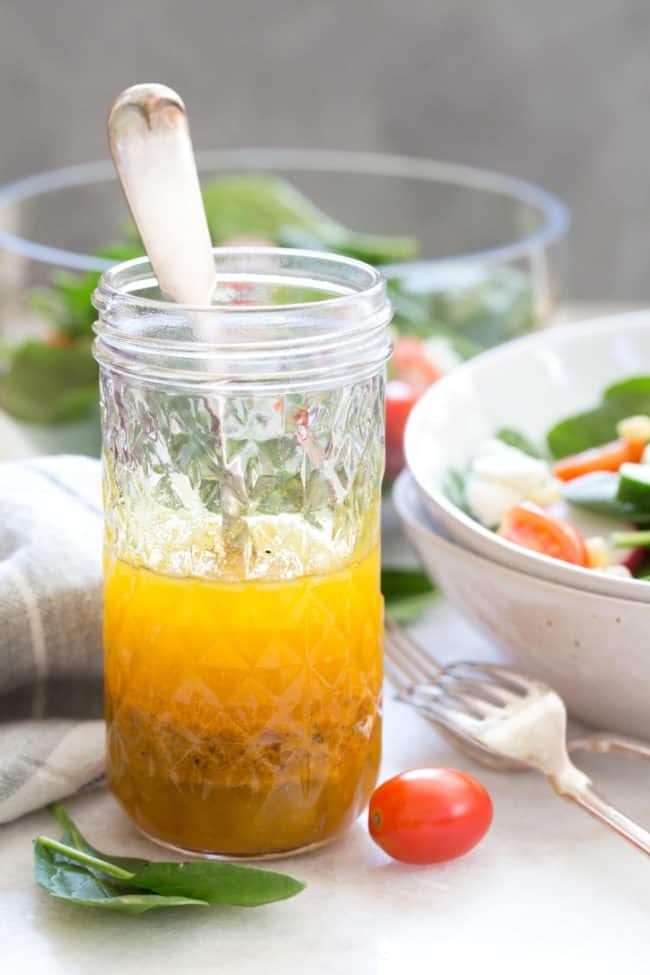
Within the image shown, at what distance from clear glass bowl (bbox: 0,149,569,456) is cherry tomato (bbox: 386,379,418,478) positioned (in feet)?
0.40

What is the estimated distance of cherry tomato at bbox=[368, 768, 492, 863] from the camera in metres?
1.00

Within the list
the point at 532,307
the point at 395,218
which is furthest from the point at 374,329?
the point at 395,218

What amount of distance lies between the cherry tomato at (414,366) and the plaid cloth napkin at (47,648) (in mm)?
533

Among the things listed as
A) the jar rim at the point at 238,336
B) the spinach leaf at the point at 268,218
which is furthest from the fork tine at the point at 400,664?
the spinach leaf at the point at 268,218

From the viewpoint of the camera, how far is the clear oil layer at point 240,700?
0.97m

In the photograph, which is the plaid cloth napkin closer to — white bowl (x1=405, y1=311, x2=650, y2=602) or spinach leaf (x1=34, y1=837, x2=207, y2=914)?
spinach leaf (x1=34, y1=837, x2=207, y2=914)

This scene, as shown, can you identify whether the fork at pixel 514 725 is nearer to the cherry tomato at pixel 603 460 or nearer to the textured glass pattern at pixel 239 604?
the textured glass pattern at pixel 239 604

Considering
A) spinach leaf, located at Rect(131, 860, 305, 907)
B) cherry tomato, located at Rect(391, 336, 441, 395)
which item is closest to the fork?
spinach leaf, located at Rect(131, 860, 305, 907)

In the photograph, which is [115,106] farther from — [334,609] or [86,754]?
[86,754]

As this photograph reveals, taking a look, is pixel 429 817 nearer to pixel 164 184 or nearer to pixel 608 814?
pixel 608 814

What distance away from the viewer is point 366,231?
6.92 feet

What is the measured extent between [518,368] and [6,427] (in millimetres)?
701

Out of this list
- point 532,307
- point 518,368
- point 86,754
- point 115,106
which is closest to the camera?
point 115,106

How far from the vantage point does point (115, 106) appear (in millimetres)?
882
